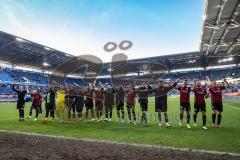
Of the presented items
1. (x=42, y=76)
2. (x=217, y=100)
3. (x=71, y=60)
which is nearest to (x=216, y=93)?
(x=217, y=100)

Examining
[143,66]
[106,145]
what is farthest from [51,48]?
[106,145]

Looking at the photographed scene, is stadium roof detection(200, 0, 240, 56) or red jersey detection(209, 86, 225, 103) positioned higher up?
stadium roof detection(200, 0, 240, 56)

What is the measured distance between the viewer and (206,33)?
34.1 metres

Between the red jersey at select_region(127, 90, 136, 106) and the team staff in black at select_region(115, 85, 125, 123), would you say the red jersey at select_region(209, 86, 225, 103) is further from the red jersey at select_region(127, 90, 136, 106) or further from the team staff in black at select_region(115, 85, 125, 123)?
the team staff in black at select_region(115, 85, 125, 123)

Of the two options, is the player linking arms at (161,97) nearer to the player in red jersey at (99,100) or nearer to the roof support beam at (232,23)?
the player in red jersey at (99,100)

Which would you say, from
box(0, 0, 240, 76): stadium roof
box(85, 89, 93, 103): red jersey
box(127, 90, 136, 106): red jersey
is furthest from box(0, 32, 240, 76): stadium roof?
box(127, 90, 136, 106): red jersey

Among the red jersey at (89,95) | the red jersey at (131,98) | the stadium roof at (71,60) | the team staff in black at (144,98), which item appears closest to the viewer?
the team staff in black at (144,98)

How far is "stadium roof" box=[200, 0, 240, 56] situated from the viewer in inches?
959

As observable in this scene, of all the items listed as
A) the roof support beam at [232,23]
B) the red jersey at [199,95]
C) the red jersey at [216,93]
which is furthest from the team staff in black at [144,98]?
the roof support beam at [232,23]

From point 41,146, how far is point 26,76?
182ft

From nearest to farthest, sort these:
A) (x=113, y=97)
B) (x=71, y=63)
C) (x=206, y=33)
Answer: (x=113, y=97)
(x=206, y=33)
(x=71, y=63)

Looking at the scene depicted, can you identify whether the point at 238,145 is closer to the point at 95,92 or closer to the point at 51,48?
the point at 95,92

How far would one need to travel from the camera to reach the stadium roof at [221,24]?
959 inches

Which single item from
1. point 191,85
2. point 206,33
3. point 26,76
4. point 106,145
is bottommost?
point 106,145
